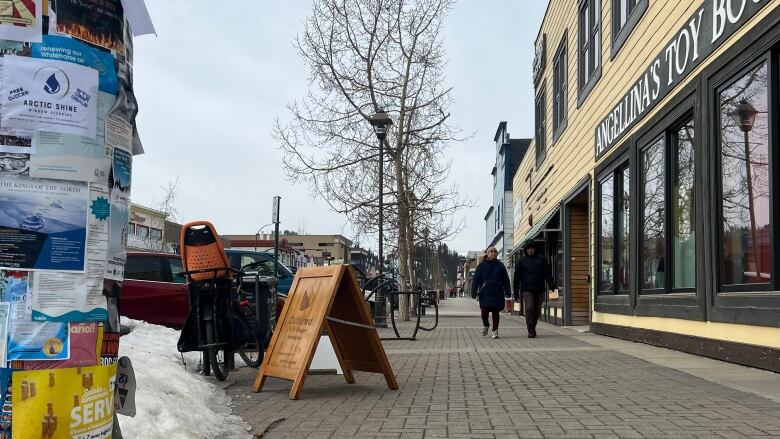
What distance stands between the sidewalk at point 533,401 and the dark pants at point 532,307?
4.69 meters

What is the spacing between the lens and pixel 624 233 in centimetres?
1353

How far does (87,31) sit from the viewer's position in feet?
10.7

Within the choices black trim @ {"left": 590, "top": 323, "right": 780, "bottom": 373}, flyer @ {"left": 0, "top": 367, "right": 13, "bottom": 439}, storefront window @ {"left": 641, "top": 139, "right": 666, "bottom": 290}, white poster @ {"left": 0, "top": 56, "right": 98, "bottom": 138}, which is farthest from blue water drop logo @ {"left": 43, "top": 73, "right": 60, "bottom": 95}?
storefront window @ {"left": 641, "top": 139, "right": 666, "bottom": 290}

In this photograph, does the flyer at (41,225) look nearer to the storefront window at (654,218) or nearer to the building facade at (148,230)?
the storefront window at (654,218)

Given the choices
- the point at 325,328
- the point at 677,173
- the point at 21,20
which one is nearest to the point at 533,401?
the point at 325,328

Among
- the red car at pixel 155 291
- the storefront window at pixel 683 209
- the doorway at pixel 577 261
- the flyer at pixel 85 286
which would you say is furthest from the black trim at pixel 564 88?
the flyer at pixel 85 286

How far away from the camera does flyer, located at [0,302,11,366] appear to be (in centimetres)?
301

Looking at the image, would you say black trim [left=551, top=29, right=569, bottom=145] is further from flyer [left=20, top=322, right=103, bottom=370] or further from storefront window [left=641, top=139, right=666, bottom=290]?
flyer [left=20, top=322, right=103, bottom=370]

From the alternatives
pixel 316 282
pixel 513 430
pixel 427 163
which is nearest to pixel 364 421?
pixel 513 430

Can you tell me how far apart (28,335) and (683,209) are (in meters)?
8.61

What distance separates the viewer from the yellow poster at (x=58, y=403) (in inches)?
118

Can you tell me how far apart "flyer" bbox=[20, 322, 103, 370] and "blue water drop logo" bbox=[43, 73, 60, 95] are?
93cm

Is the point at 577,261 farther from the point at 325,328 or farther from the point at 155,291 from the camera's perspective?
the point at 325,328

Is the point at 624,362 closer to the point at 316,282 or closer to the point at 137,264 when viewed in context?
the point at 316,282
